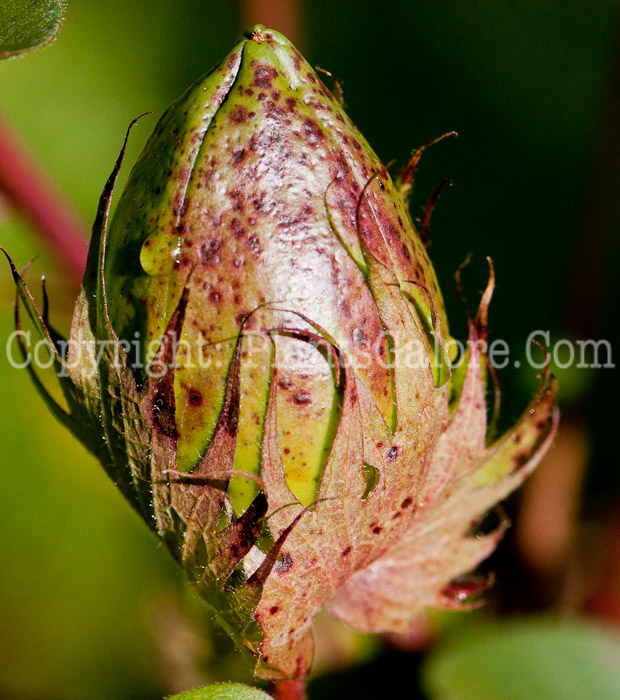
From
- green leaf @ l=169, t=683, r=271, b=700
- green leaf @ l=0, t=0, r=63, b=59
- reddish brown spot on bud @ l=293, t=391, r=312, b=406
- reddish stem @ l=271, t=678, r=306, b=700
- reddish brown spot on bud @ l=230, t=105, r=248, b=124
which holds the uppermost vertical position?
green leaf @ l=0, t=0, r=63, b=59

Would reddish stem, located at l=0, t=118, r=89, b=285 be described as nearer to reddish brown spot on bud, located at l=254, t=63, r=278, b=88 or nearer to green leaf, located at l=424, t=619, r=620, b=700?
reddish brown spot on bud, located at l=254, t=63, r=278, b=88

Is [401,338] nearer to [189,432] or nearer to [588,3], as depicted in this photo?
[189,432]

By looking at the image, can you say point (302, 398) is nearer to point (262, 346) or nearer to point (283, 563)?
point (262, 346)

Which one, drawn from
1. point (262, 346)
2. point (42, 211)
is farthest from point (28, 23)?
point (42, 211)

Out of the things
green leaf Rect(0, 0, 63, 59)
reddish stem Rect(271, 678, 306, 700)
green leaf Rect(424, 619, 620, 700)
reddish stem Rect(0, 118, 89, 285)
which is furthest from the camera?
reddish stem Rect(0, 118, 89, 285)

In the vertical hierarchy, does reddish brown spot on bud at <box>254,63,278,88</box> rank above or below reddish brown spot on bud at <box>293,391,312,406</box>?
above

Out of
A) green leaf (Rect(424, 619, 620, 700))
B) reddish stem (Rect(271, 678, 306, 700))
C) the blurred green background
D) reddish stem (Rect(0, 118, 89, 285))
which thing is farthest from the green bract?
the blurred green background
